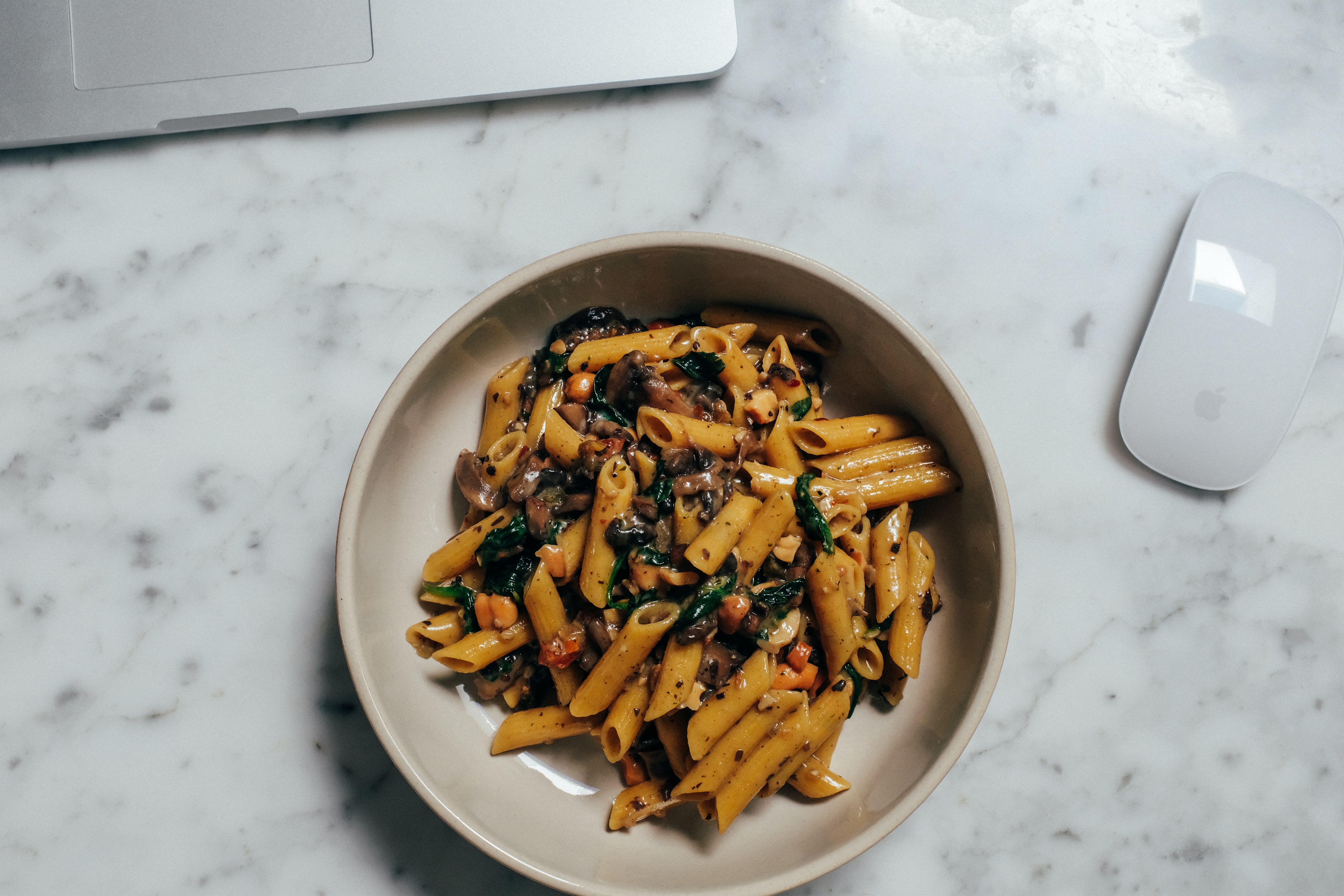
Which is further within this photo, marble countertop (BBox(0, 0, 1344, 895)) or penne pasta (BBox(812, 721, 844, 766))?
marble countertop (BBox(0, 0, 1344, 895))

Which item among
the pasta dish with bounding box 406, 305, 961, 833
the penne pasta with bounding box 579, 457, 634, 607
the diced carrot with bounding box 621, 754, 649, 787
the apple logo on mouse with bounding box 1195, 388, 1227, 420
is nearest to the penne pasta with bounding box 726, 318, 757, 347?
the pasta dish with bounding box 406, 305, 961, 833

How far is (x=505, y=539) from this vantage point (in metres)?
1.50

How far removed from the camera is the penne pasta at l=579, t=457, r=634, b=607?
1449 millimetres

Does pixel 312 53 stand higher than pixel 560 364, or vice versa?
pixel 312 53

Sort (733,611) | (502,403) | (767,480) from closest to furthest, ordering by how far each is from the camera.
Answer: (733,611), (767,480), (502,403)

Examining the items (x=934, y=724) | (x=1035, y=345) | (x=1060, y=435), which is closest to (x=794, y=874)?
(x=934, y=724)

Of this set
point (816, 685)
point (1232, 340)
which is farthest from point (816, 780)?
point (1232, 340)

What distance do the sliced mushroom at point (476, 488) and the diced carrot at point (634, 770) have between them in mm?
520

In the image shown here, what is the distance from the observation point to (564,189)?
1.88 metres

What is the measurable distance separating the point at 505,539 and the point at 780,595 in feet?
1.59

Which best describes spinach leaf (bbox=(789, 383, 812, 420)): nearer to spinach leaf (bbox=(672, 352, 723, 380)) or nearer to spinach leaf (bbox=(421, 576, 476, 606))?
spinach leaf (bbox=(672, 352, 723, 380))

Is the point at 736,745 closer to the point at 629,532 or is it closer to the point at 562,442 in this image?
the point at 629,532

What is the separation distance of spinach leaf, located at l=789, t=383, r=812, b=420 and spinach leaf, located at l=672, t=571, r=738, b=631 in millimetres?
350

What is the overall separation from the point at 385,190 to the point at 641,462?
0.91 meters
